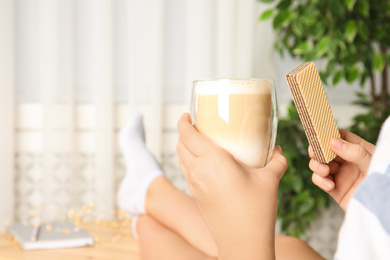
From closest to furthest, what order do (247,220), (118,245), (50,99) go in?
(247,220)
(118,245)
(50,99)

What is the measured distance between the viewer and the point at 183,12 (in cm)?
223

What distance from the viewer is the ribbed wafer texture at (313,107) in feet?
1.85

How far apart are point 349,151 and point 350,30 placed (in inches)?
51.5

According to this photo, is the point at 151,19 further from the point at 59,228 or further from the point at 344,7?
the point at 59,228

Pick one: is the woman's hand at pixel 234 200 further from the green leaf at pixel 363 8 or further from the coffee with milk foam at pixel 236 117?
the green leaf at pixel 363 8

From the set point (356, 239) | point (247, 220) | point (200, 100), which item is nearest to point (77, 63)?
point (200, 100)

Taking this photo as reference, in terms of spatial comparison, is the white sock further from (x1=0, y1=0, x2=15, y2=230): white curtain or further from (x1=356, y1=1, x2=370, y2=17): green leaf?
(x1=356, y1=1, x2=370, y2=17): green leaf

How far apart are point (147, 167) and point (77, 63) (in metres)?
0.85

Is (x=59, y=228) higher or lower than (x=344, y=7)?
lower

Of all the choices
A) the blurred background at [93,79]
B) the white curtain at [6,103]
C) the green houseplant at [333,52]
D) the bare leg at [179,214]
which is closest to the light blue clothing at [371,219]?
the bare leg at [179,214]

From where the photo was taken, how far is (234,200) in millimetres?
565

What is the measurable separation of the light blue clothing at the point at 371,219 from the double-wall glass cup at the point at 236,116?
0.99ft

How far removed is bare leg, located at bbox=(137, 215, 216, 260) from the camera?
3.54 ft

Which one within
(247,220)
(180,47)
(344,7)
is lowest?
(247,220)
